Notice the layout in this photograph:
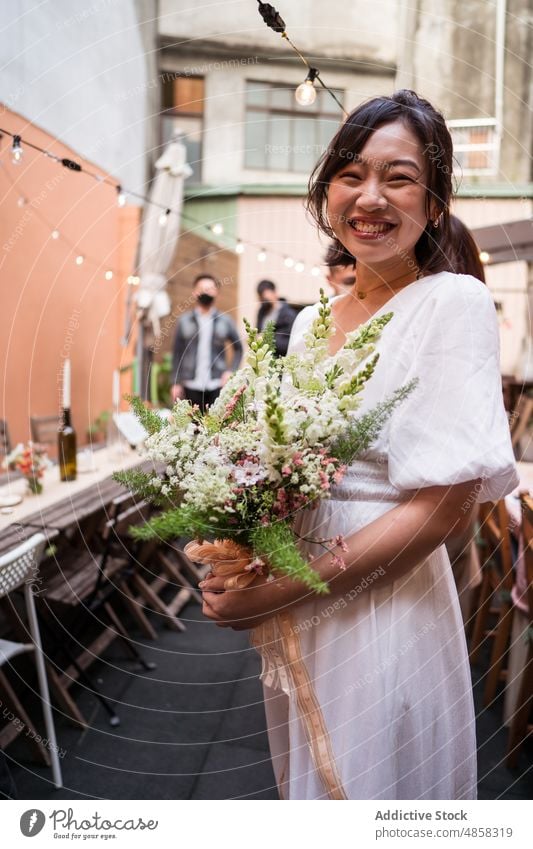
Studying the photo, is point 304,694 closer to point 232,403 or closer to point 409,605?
point 409,605

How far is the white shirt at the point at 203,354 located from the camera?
198 inches

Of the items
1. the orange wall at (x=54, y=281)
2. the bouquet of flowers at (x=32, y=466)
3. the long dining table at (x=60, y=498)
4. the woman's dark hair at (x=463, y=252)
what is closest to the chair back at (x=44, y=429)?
the orange wall at (x=54, y=281)

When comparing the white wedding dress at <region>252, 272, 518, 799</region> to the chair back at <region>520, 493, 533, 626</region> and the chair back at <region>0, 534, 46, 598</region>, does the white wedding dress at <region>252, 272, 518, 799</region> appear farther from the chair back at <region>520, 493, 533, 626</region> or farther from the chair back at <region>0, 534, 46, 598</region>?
the chair back at <region>520, 493, 533, 626</region>

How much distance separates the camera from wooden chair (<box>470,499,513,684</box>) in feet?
9.51

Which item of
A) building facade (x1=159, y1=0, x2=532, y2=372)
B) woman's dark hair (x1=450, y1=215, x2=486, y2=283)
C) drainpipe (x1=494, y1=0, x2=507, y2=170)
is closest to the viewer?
woman's dark hair (x1=450, y1=215, x2=486, y2=283)

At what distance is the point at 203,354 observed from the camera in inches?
212

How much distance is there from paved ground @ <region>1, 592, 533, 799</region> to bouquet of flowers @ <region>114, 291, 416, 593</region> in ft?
5.68

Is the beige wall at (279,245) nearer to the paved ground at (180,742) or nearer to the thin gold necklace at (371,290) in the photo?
the paved ground at (180,742)

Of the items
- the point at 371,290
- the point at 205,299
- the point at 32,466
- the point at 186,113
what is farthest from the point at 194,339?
the point at 186,113

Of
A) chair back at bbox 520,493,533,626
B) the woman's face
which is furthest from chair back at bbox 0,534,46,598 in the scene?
chair back at bbox 520,493,533,626

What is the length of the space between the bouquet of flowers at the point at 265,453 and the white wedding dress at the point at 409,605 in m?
0.06

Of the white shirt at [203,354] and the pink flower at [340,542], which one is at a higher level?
the white shirt at [203,354]

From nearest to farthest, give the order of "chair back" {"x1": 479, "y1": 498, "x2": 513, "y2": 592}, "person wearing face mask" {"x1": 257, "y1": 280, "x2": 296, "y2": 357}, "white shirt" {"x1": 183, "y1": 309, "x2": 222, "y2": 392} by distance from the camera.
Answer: "chair back" {"x1": 479, "y1": 498, "x2": 513, "y2": 592}, "person wearing face mask" {"x1": 257, "y1": 280, "x2": 296, "y2": 357}, "white shirt" {"x1": 183, "y1": 309, "x2": 222, "y2": 392}
